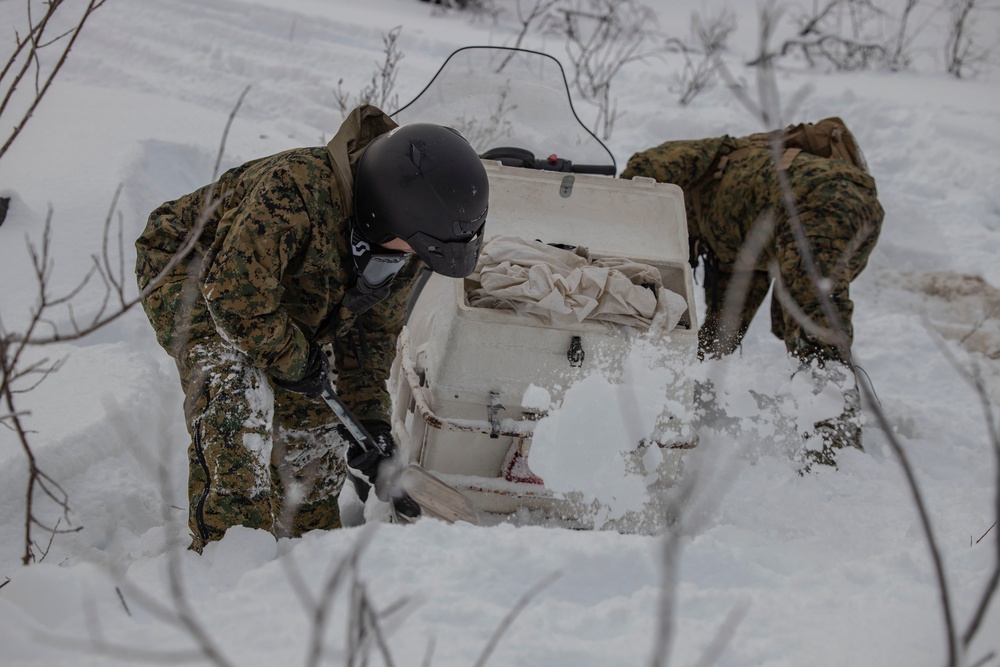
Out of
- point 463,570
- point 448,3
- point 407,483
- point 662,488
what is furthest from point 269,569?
point 448,3

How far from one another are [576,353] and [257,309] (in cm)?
106

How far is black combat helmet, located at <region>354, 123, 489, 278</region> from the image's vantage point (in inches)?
102

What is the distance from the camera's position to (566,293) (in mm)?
2938

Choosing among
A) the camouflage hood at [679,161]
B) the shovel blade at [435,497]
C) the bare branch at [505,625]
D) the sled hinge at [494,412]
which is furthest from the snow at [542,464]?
the camouflage hood at [679,161]

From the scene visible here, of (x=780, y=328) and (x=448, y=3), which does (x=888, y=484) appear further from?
(x=448, y=3)

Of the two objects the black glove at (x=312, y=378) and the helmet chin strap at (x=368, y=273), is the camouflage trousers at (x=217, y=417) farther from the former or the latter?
the helmet chin strap at (x=368, y=273)

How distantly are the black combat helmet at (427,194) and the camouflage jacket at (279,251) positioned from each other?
0.30ft

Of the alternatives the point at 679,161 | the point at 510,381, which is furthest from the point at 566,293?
the point at 679,161

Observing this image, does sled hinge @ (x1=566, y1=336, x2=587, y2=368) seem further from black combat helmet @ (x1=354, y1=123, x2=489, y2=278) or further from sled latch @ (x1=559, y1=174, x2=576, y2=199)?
sled latch @ (x1=559, y1=174, x2=576, y2=199)

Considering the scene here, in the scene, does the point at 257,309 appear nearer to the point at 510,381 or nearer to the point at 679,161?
the point at 510,381

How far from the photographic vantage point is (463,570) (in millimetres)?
1842

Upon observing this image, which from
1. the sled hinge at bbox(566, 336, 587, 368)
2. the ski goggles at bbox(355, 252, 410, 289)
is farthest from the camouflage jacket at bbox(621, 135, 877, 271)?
the ski goggles at bbox(355, 252, 410, 289)

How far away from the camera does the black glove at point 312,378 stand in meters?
2.77

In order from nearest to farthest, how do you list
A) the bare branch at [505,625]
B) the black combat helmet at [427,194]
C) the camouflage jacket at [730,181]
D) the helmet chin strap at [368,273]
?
the bare branch at [505,625], the black combat helmet at [427,194], the helmet chin strap at [368,273], the camouflage jacket at [730,181]
